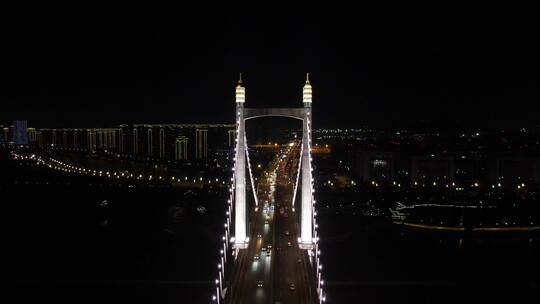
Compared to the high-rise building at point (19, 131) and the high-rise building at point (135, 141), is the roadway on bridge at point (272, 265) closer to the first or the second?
the high-rise building at point (135, 141)

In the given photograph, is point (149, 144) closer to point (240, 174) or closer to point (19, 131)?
point (19, 131)

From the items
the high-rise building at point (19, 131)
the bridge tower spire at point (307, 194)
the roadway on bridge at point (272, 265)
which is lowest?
the roadway on bridge at point (272, 265)

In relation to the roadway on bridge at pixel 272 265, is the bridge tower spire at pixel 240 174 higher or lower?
higher

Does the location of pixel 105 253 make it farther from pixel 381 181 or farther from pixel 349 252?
pixel 381 181

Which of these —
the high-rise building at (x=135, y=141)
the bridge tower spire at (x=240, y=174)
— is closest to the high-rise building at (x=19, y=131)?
the high-rise building at (x=135, y=141)

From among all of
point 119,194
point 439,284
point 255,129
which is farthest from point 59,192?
point 255,129

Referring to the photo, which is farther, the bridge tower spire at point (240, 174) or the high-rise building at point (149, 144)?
the high-rise building at point (149, 144)

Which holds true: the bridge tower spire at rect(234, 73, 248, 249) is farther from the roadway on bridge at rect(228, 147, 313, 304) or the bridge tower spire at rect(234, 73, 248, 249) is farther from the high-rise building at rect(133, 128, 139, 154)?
the high-rise building at rect(133, 128, 139, 154)

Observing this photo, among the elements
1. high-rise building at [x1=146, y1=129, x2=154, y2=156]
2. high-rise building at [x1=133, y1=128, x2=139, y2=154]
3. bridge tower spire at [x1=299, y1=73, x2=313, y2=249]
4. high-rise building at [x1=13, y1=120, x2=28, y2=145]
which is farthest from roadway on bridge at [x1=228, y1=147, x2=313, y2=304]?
high-rise building at [x1=13, y1=120, x2=28, y2=145]
